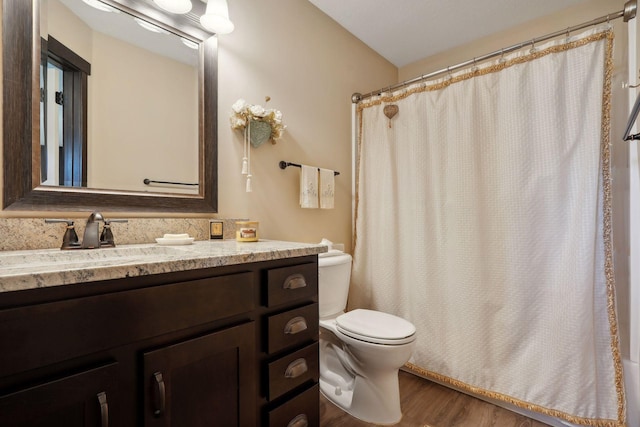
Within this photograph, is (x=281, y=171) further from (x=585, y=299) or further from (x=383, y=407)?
(x=585, y=299)

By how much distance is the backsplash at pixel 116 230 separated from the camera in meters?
0.95

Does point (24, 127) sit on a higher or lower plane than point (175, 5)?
lower

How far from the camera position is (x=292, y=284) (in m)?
1.06

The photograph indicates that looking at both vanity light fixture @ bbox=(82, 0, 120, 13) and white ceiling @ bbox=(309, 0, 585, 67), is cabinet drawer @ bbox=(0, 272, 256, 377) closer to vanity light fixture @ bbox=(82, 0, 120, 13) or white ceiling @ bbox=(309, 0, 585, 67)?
vanity light fixture @ bbox=(82, 0, 120, 13)

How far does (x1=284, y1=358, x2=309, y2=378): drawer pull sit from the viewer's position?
103 cm

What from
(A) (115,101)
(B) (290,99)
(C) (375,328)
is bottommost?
(C) (375,328)

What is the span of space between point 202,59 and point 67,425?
1453 millimetres

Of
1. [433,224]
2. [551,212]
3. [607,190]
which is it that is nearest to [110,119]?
[433,224]

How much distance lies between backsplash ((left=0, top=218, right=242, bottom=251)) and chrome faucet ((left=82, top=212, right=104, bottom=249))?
0.08 metres

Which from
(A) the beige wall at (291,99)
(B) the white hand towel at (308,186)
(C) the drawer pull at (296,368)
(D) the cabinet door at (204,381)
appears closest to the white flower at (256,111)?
(A) the beige wall at (291,99)

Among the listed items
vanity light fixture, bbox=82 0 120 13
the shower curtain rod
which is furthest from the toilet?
vanity light fixture, bbox=82 0 120 13

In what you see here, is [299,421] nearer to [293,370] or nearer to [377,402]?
[293,370]

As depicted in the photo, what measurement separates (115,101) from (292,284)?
1041 mm

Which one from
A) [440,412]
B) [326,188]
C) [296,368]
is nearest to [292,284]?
[296,368]
